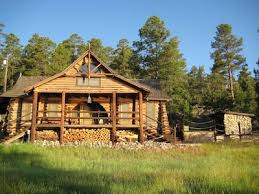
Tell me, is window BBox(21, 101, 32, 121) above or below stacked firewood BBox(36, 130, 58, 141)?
above

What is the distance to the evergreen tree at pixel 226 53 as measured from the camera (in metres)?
50.4

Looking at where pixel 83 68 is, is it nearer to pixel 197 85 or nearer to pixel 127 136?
pixel 127 136

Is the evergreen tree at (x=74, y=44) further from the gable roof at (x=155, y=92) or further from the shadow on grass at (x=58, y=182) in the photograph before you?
the shadow on grass at (x=58, y=182)

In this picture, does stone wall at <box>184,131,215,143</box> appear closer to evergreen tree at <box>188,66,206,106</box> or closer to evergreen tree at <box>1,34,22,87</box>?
evergreen tree at <box>188,66,206,106</box>

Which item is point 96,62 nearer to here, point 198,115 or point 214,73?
point 198,115

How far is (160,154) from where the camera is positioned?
17469 mm

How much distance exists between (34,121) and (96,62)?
19.9 ft

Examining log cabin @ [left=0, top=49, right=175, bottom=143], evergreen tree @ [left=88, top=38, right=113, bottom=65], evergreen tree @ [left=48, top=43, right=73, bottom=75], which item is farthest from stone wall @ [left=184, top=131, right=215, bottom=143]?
Answer: evergreen tree @ [left=88, top=38, right=113, bottom=65]

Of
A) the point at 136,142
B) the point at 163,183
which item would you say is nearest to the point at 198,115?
the point at 136,142

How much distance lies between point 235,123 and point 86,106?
52.7 feet

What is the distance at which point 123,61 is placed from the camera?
47.4 metres

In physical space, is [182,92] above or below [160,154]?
above

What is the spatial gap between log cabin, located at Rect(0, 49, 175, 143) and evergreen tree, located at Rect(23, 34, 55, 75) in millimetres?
18825

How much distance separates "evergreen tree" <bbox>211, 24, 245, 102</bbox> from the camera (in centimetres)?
5044
